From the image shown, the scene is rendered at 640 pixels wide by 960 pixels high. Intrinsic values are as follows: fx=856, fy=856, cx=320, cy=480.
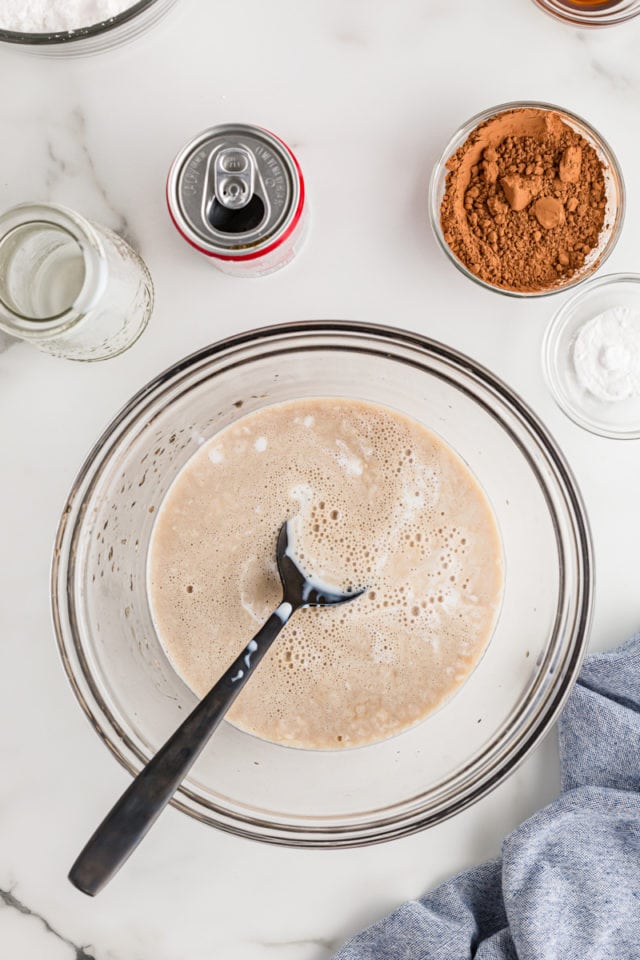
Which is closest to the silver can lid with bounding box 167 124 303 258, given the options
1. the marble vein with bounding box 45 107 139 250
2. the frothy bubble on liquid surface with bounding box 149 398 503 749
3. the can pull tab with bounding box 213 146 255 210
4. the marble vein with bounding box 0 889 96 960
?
the can pull tab with bounding box 213 146 255 210

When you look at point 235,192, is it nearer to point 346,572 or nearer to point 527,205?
point 527,205

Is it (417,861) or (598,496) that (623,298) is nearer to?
(598,496)

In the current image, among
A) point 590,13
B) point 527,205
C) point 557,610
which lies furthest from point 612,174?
point 557,610

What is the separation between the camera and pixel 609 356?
1.09 m

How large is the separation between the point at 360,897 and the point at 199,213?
2.93 feet

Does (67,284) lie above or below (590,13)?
below

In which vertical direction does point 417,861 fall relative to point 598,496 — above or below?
below

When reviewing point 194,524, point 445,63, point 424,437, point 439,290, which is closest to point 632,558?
point 424,437

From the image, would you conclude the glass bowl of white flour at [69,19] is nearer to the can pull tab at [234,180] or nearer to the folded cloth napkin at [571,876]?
the can pull tab at [234,180]

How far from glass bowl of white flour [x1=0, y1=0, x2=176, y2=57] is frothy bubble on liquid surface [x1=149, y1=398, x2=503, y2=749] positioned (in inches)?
20.1

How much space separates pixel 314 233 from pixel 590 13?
0.44 m

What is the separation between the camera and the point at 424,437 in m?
1.05

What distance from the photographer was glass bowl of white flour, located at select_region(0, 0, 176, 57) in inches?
40.5

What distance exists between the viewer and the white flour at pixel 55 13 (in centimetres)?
104
